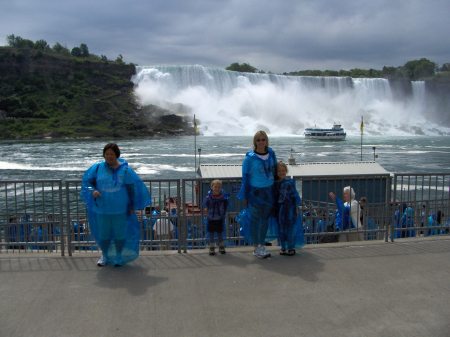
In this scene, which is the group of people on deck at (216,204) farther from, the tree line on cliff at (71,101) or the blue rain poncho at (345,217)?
the tree line on cliff at (71,101)

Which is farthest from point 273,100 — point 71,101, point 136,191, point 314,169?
point 136,191

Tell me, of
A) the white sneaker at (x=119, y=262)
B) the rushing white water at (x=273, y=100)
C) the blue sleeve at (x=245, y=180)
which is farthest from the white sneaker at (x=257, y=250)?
the rushing white water at (x=273, y=100)

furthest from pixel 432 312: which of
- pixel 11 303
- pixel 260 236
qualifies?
pixel 11 303

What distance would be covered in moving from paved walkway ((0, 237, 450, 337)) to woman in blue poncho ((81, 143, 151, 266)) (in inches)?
9.9

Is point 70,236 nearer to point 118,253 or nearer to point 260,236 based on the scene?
point 118,253

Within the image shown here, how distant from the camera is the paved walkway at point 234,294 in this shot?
444cm

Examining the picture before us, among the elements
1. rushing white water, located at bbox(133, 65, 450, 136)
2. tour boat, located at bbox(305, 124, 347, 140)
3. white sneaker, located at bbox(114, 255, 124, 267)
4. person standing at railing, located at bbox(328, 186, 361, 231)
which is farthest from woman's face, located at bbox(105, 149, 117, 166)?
rushing white water, located at bbox(133, 65, 450, 136)

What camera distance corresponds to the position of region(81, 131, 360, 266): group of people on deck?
20.0ft

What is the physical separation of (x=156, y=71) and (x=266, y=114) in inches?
1020

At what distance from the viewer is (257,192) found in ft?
21.5

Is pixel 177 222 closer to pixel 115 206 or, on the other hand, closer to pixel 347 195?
pixel 115 206

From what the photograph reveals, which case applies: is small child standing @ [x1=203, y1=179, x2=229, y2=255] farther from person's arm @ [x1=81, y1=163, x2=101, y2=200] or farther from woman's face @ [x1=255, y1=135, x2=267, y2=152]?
person's arm @ [x1=81, y1=163, x2=101, y2=200]

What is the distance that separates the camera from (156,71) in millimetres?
108250

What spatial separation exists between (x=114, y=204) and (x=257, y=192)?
186cm
